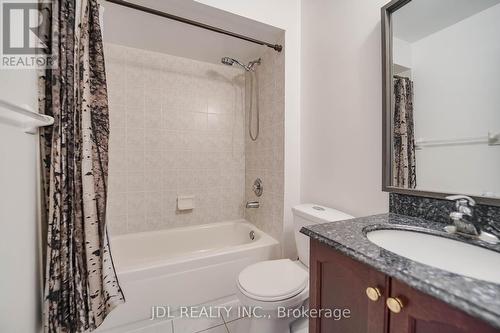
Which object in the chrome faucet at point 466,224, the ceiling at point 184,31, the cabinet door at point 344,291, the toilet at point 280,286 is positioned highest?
the ceiling at point 184,31

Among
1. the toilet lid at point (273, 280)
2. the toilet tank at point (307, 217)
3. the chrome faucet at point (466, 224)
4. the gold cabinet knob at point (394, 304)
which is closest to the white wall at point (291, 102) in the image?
the toilet tank at point (307, 217)

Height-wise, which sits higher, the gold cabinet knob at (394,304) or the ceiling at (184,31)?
the ceiling at (184,31)

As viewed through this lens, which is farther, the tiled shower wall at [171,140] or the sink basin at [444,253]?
the tiled shower wall at [171,140]

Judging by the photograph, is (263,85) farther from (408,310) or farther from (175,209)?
(408,310)

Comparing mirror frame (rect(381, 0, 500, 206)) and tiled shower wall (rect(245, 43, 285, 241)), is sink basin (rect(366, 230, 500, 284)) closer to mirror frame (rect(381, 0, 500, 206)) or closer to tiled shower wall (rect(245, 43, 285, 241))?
mirror frame (rect(381, 0, 500, 206))

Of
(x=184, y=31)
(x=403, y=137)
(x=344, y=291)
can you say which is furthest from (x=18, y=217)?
(x=184, y=31)

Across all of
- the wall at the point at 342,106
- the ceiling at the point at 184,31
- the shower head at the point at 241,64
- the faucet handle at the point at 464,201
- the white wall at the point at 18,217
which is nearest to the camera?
the white wall at the point at 18,217

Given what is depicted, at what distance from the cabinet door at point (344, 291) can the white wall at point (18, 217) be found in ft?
3.15

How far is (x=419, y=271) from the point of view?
0.48 meters

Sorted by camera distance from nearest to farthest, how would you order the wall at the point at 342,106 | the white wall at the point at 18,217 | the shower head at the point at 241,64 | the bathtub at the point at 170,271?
the white wall at the point at 18,217, the wall at the point at 342,106, the bathtub at the point at 170,271, the shower head at the point at 241,64

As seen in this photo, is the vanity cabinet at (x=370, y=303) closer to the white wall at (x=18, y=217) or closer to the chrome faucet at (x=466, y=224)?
the chrome faucet at (x=466, y=224)

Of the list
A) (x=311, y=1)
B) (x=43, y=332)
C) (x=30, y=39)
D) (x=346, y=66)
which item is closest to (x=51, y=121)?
(x=30, y=39)

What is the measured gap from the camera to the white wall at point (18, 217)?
599mm

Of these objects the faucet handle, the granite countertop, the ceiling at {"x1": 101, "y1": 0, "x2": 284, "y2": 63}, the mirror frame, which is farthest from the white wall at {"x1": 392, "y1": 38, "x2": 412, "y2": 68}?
the ceiling at {"x1": 101, "y1": 0, "x2": 284, "y2": 63}
